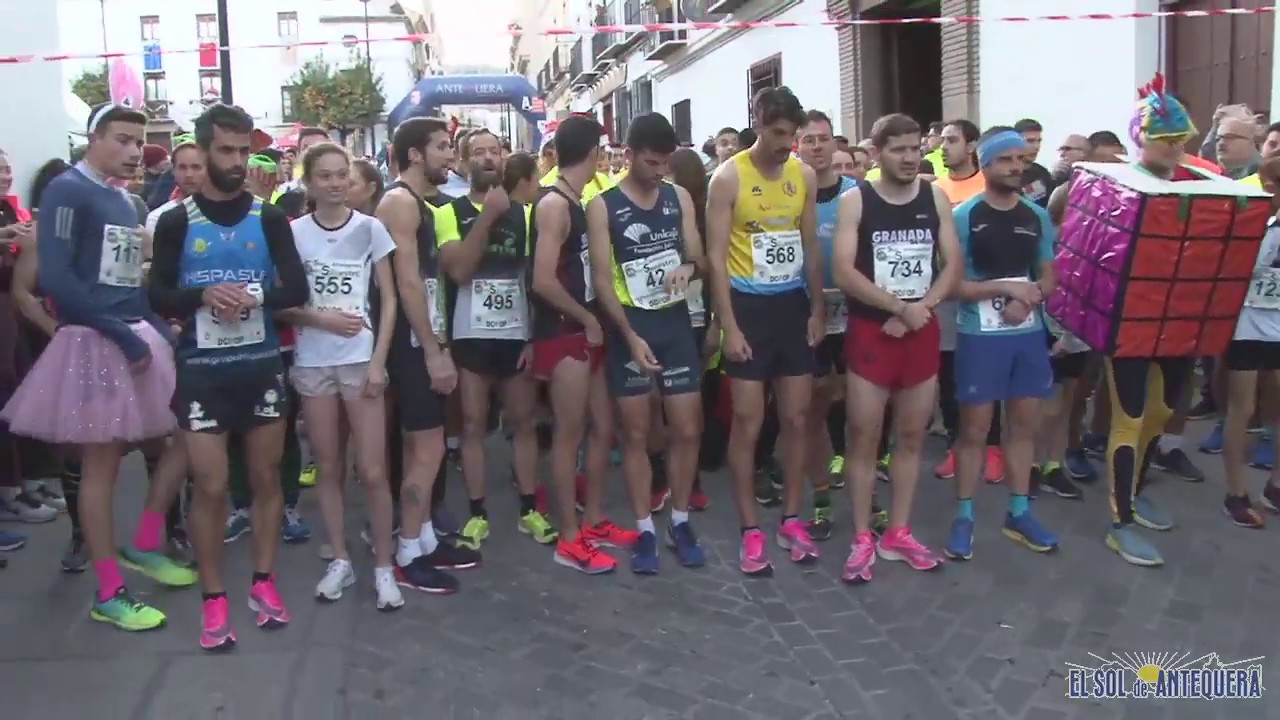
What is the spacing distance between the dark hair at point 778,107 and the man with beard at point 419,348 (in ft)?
4.55

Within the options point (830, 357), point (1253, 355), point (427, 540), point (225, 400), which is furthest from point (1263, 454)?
point (225, 400)

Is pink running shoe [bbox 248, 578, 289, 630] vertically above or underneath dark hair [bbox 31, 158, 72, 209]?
underneath

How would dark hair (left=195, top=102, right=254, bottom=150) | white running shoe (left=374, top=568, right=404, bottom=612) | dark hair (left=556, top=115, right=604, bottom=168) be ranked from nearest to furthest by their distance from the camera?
1. dark hair (left=195, top=102, right=254, bottom=150)
2. white running shoe (left=374, top=568, right=404, bottom=612)
3. dark hair (left=556, top=115, right=604, bottom=168)

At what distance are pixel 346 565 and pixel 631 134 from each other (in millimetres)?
2223

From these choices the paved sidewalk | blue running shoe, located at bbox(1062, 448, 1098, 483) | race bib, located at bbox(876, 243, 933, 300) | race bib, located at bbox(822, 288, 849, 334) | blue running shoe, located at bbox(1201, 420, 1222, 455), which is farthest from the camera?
blue running shoe, located at bbox(1201, 420, 1222, 455)

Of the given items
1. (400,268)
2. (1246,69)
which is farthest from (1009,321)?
(1246,69)

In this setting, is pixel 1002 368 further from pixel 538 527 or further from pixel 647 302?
pixel 538 527

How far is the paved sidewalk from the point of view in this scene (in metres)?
3.82

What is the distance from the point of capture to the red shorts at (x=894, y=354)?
482 centimetres

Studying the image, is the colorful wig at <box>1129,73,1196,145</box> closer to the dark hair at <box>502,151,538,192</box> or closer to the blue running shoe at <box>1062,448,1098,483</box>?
the blue running shoe at <box>1062,448,1098,483</box>

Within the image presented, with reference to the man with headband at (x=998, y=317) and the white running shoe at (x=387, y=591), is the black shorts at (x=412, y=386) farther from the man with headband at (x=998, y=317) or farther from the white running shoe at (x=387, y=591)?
the man with headband at (x=998, y=317)

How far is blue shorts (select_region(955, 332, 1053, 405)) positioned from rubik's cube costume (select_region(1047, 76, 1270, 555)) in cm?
27

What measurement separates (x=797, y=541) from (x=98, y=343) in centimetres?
308

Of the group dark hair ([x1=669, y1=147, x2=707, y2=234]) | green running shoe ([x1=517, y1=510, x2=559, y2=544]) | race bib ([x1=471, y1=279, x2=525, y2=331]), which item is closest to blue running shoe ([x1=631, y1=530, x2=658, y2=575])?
green running shoe ([x1=517, y1=510, x2=559, y2=544])
